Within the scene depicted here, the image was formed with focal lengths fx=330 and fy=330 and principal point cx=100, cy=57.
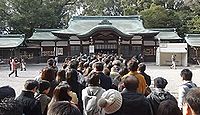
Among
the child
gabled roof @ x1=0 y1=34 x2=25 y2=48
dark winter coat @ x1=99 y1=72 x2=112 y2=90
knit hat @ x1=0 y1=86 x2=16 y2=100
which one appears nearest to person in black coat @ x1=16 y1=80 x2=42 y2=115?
the child

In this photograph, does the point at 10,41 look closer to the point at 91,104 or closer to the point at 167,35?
the point at 167,35

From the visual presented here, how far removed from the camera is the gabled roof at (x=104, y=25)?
99.0ft

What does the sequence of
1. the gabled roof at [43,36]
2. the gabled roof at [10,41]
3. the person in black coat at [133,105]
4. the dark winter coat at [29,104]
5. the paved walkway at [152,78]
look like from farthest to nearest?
the gabled roof at [43,36] → the gabled roof at [10,41] → the paved walkway at [152,78] → the dark winter coat at [29,104] → the person in black coat at [133,105]

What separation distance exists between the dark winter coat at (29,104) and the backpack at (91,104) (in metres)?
0.70

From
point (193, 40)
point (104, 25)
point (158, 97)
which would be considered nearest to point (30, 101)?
point (158, 97)

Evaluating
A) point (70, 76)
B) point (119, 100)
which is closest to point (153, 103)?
point (119, 100)

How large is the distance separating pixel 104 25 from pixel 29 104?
2653cm

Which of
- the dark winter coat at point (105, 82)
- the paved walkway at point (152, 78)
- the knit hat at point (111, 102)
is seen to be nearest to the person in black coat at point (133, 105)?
the knit hat at point (111, 102)

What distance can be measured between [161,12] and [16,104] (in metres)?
36.2

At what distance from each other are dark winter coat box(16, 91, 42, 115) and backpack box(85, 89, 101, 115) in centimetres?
70

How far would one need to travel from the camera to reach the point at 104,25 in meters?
30.1

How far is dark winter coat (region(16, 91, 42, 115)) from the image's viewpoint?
12.5ft

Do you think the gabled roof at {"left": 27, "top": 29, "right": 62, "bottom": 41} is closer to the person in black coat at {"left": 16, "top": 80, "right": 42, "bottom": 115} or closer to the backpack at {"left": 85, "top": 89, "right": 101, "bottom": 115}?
the backpack at {"left": 85, "top": 89, "right": 101, "bottom": 115}

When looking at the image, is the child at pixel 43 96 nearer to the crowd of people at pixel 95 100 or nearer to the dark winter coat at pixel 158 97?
the crowd of people at pixel 95 100
